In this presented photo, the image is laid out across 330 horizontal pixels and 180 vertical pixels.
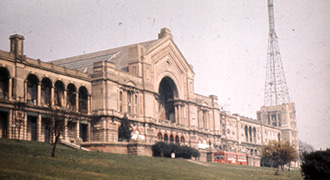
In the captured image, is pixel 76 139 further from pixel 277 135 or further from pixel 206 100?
pixel 277 135

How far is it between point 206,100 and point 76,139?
4071 centimetres

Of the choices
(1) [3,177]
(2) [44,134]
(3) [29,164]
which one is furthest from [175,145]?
(1) [3,177]

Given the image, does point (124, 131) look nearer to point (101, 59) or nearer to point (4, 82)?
point (4, 82)

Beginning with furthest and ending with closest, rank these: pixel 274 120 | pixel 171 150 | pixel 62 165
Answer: pixel 274 120, pixel 171 150, pixel 62 165

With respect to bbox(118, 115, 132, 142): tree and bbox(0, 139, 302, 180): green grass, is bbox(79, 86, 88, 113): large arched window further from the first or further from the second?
bbox(0, 139, 302, 180): green grass

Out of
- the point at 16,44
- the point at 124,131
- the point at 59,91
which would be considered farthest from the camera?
the point at 124,131

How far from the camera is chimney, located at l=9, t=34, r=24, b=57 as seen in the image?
211 feet

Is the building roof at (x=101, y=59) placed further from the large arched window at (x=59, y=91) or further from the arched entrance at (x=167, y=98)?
the large arched window at (x=59, y=91)

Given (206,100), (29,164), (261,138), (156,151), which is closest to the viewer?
(29,164)

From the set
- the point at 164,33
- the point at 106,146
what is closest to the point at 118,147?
the point at 106,146

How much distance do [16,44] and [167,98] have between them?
1535 inches

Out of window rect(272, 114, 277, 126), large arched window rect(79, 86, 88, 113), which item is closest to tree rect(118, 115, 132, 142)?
large arched window rect(79, 86, 88, 113)

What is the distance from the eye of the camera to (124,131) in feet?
250

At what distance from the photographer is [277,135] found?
503 feet
